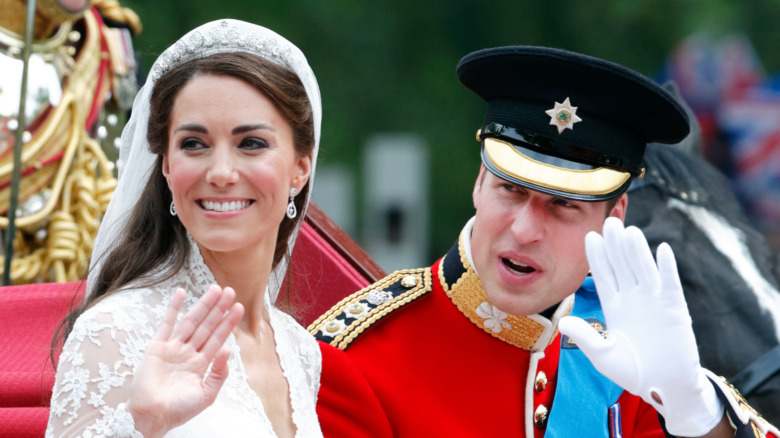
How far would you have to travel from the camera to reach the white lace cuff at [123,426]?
1.77m

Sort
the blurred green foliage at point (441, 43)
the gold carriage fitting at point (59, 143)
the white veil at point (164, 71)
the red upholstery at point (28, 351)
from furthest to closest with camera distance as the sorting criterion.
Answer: the blurred green foliage at point (441, 43) → the gold carriage fitting at point (59, 143) → the red upholstery at point (28, 351) → the white veil at point (164, 71)

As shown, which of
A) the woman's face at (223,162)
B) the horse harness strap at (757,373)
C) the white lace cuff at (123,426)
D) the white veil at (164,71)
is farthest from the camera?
the horse harness strap at (757,373)

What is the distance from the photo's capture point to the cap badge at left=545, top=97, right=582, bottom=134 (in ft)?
8.38

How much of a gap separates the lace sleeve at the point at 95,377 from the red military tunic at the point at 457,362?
74 centimetres

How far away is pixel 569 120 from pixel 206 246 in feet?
2.67

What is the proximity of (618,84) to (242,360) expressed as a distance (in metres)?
0.92

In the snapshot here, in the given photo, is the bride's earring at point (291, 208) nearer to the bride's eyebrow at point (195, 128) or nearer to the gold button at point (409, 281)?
the bride's eyebrow at point (195, 128)

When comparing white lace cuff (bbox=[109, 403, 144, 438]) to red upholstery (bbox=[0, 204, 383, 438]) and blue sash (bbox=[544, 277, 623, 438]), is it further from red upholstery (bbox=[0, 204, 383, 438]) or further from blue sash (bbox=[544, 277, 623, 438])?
blue sash (bbox=[544, 277, 623, 438])

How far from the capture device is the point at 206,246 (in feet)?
6.96

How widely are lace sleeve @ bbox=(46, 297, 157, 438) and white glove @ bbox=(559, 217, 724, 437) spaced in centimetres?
76

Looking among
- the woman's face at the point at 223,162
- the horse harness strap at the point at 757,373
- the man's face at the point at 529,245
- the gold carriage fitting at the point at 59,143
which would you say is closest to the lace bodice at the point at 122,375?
the woman's face at the point at 223,162

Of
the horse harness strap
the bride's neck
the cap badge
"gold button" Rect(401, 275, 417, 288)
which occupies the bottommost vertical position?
the horse harness strap

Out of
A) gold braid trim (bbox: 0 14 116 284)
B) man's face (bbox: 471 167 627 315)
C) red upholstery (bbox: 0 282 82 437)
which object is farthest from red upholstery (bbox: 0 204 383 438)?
man's face (bbox: 471 167 627 315)

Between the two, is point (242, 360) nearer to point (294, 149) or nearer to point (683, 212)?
point (294, 149)
